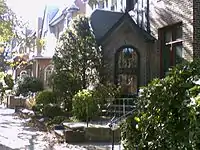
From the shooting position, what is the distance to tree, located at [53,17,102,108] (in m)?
16.5

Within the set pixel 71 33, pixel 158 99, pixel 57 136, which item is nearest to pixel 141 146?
pixel 158 99

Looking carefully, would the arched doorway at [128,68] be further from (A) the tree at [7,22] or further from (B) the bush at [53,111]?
(A) the tree at [7,22]

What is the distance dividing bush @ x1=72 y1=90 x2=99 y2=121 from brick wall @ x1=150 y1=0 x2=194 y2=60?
14.0 ft

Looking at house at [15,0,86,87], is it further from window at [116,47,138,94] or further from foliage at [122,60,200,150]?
foliage at [122,60,200,150]

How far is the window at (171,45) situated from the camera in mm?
14719

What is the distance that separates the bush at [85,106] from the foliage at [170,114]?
329 inches

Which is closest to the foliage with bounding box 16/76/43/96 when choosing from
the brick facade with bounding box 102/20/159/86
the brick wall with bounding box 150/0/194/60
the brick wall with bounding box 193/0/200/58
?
the brick facade with bounding box 102/20/159/86

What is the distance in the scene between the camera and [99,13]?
18.8 m

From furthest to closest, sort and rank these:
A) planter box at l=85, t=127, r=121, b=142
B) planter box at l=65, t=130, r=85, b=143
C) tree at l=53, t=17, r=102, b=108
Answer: tree at l=53, t=17, r=102, b=108, planter box at l=85, t=127, r=121, b=142, planter box at l=65, t=130, r=85, b=143

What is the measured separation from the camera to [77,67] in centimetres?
1653

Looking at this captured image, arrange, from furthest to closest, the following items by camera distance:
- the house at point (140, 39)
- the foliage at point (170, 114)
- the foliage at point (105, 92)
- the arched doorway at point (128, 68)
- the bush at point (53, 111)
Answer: the arched doorway at point (128, 68), the bush at point (53, 111), the house at point (140, 39), the foliage at point (105, 92), the foliage at point (170, 114)

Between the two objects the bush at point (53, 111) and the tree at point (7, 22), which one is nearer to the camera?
the tree at point (7, 22)

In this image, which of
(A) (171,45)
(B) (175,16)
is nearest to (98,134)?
(A) (171,45)

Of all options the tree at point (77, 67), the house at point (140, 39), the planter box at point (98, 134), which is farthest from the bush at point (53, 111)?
the planter box at point (98, 134)
